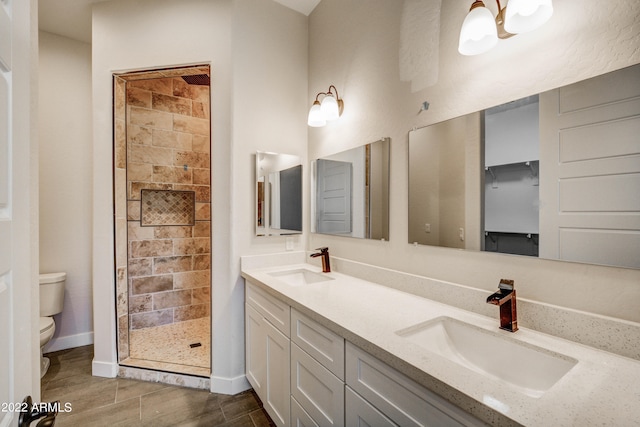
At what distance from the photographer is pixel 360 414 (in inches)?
38.8

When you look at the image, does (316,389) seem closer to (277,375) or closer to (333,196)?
(277,375)

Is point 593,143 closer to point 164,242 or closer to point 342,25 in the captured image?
point 342,25

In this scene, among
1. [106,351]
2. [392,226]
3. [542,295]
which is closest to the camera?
[542,295]

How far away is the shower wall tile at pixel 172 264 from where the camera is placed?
305 centimetres

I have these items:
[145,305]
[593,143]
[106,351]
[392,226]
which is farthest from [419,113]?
[145,305]

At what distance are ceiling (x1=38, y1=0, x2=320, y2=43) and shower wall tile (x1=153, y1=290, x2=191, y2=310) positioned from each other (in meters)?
2.58

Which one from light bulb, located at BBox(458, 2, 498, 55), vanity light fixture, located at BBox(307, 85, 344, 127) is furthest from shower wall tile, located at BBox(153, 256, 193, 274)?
light bulb, located at BBox(458, 2, 498, 55)

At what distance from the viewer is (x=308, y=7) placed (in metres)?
2.29

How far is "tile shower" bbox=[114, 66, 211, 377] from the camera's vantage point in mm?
2887

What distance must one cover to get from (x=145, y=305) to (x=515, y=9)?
3.64m

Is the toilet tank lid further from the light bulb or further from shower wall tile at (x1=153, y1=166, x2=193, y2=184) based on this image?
the light bulb

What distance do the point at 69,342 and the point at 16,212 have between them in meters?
2.98

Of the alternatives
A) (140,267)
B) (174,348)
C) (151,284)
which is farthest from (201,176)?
(174,348)

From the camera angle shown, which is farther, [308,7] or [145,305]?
[145,305]
